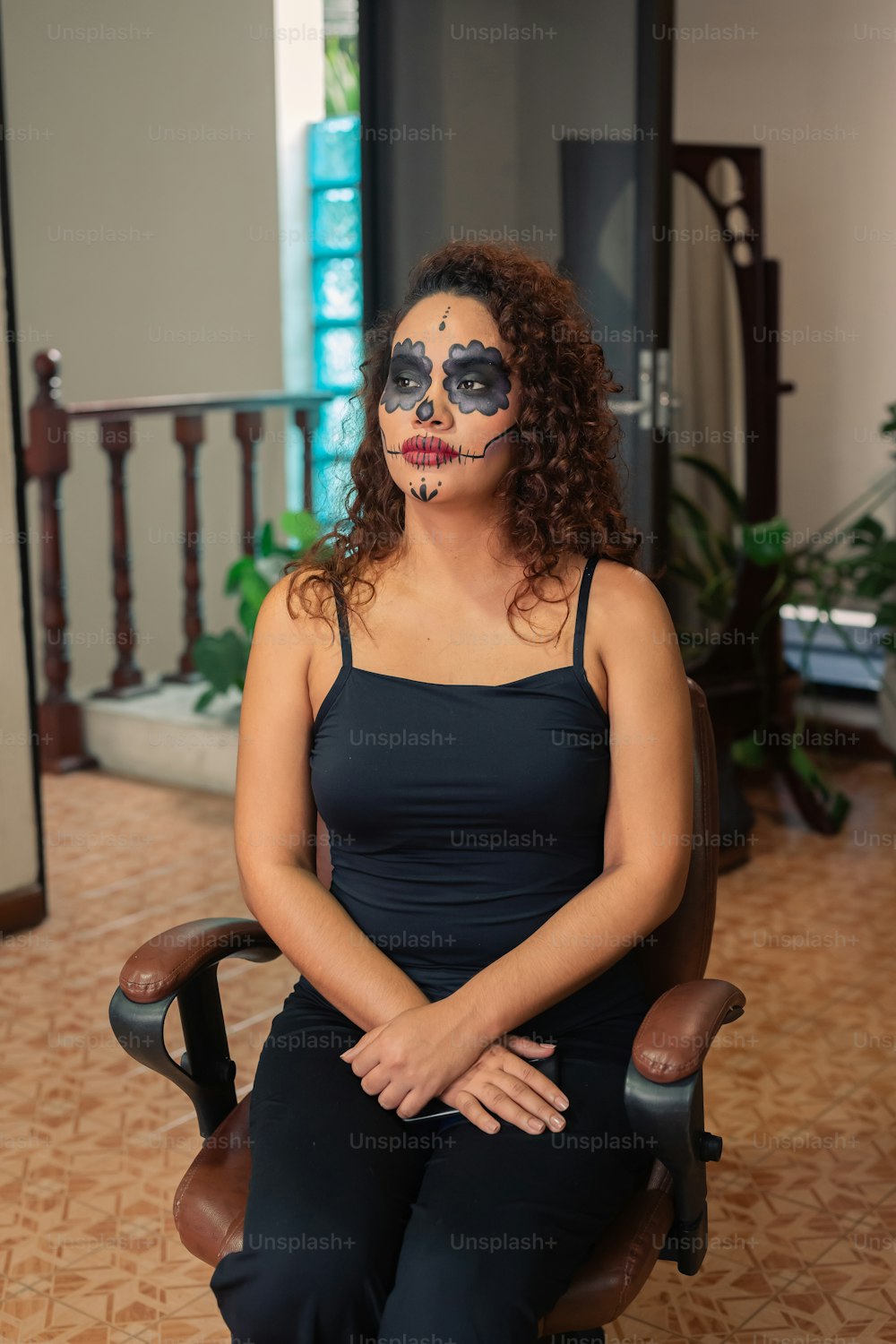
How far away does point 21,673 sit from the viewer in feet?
10.9

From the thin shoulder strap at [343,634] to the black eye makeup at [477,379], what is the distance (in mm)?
253

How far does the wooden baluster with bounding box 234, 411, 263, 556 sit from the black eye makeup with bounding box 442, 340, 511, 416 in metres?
3.43

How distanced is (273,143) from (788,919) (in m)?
4.92

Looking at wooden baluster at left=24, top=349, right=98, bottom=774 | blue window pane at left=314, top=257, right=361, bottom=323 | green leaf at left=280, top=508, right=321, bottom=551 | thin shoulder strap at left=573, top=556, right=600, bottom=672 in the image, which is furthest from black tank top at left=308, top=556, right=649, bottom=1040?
blue window pane at left=314, top=257, right=361, bottom=323

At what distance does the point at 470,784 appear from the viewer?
151 centimetres

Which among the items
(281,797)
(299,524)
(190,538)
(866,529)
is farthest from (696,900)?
(190,538)

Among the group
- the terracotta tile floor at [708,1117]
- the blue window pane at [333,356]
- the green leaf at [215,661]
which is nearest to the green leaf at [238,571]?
the green leaf at [215,661]

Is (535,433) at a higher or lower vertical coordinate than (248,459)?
higher

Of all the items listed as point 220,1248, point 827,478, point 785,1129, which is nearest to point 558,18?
point 827,478

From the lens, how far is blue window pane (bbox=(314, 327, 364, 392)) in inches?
281

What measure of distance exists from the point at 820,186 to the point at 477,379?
3879mm

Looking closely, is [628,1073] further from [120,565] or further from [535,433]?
[120,565]

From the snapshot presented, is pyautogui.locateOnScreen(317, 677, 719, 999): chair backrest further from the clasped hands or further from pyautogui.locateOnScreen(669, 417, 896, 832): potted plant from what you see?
pyautogui.locateOnScreen(669, 417, 896, 832): potted plant

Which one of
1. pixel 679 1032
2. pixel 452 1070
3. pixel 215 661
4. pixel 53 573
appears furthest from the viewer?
pixel 53 573
